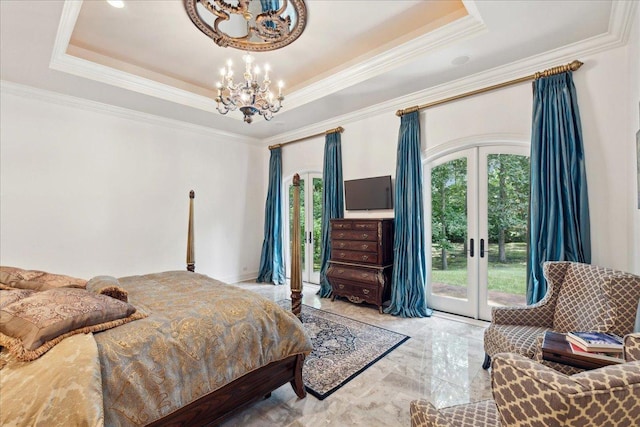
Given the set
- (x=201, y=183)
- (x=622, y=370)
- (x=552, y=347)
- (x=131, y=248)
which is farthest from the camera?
(x=201, y=183)

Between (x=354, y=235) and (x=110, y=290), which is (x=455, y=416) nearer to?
(x=110, y=290)

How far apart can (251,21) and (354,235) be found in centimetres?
298

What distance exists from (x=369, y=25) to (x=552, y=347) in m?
3.24

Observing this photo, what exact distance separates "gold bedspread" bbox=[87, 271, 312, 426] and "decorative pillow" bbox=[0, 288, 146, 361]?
0.09 metres

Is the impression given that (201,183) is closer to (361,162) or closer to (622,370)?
(361,162)

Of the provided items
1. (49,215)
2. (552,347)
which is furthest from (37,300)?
(49,215)

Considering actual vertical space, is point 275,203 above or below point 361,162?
below

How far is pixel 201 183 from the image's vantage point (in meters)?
5.46

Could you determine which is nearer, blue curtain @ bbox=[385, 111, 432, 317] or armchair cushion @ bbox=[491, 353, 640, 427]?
armchair cushion @ bbox=[491, 353, 640, 427]

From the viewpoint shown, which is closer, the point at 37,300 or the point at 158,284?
the point at 37,300

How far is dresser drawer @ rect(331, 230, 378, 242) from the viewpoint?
13.8 ft

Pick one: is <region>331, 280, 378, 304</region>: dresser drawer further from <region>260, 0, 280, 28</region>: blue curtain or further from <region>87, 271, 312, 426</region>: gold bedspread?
<region>260, 0, 280, 28</region>: blue curtain

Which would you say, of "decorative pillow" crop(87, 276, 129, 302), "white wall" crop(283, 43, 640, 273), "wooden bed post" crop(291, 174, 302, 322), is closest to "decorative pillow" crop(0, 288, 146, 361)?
"decorative pillow" crop(87, 276, 129, 302)

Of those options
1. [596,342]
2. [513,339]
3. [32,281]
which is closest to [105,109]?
[32,281]
